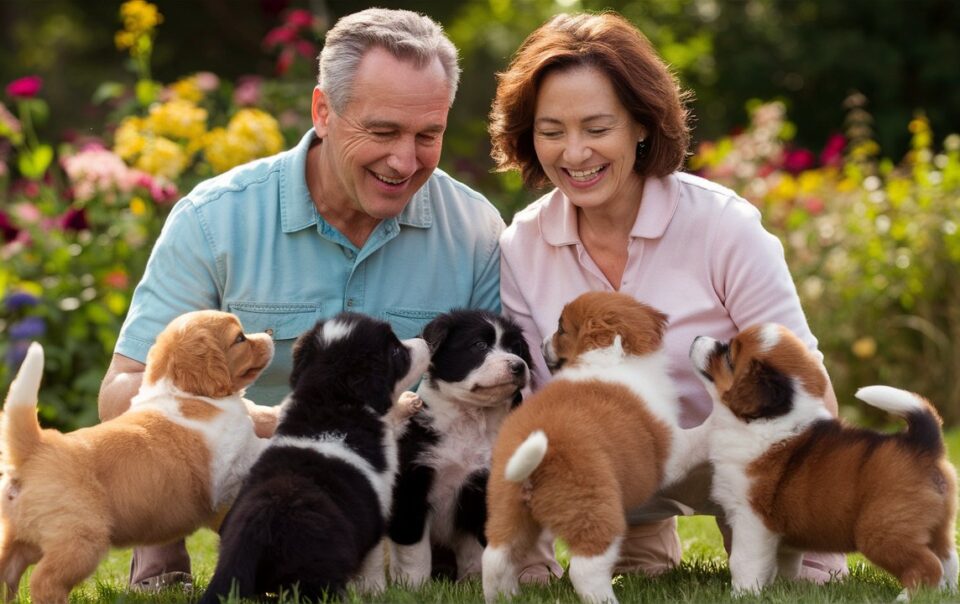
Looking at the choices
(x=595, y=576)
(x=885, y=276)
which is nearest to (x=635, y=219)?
(x=595, y=576)

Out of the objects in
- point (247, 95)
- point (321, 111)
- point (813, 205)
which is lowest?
point (813, 205)

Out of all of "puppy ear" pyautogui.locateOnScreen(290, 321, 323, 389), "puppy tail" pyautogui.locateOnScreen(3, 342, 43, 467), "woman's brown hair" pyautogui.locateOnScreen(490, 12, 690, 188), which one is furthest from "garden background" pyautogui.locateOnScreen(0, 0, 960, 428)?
"puppy tail" pyautogui.locateOnScreen(3, 342, 43, 467)

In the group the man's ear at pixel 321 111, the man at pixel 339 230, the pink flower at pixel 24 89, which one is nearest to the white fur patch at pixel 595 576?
the man at pixel 339 230

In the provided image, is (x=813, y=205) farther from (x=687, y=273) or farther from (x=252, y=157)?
(x=687, y=273)

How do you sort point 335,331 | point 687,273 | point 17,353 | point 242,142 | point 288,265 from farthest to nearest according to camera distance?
point 242,142 → point 17,353 → point 288,265 → point 687,273 → point 335,331

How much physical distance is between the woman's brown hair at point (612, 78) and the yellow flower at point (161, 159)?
3339 mm

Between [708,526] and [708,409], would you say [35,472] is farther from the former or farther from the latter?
[708,526]

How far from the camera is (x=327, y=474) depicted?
4.54 m

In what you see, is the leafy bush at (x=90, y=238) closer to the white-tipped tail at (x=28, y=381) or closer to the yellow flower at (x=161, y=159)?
the yellow flower at (x=161, y=159)

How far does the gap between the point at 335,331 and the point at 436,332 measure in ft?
1.82

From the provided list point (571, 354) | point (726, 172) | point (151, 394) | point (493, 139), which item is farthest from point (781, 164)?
point (151, 394)

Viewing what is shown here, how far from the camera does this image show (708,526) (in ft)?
23.5

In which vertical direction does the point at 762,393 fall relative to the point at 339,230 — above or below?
above

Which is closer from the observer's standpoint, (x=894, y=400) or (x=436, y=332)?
(x=894, y=400)
